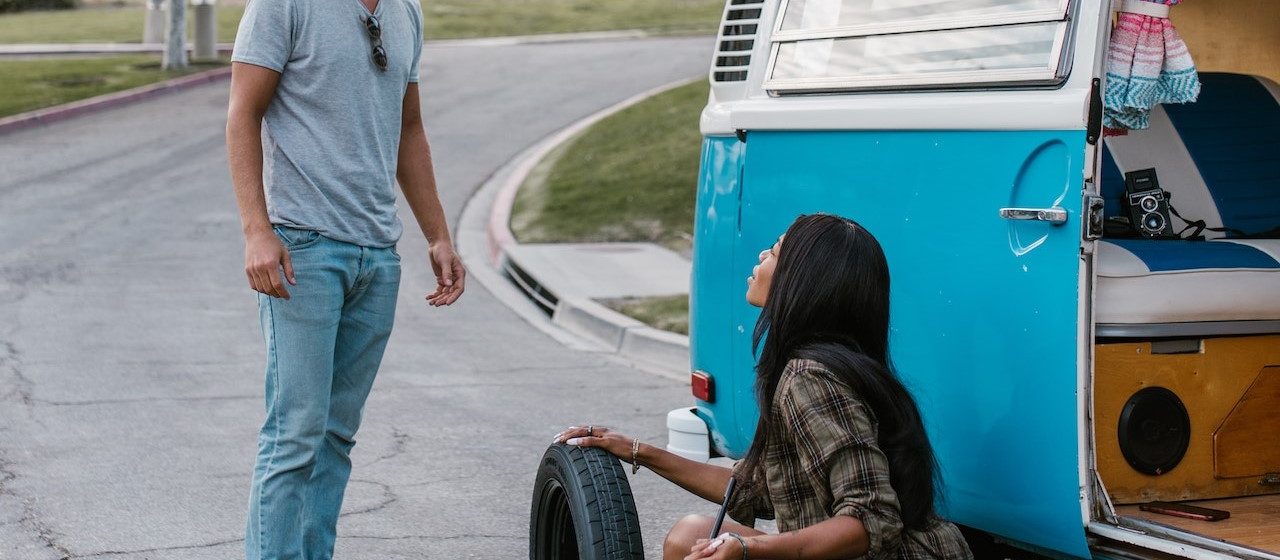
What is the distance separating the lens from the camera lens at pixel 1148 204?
4422 millimetres

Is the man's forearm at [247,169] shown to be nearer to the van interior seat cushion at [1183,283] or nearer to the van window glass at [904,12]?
the van window glass at [904,12]

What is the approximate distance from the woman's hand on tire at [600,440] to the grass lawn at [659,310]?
18.5 feet

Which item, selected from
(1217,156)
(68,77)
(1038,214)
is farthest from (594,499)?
(68,77)

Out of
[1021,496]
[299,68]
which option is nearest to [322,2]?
[299,68]

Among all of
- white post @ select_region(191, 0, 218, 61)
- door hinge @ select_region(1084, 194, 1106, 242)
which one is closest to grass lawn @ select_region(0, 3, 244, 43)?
white post @ select_region(191, 0, 218, 61)

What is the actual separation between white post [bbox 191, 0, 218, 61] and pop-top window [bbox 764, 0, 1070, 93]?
71.9ft

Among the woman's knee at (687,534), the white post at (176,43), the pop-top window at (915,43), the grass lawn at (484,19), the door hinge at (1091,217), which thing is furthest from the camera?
the grass lawn at (484,19)

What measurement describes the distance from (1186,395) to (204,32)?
23.1 metres

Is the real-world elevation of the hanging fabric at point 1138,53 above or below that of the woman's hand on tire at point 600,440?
above

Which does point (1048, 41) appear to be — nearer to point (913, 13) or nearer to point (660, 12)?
point (913, 13)

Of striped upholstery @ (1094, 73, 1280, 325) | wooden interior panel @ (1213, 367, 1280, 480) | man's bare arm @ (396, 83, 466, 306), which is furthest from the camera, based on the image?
striped upholstery @ (1094, 73, 1280, 325)

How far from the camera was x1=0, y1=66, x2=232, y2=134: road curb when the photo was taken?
712 inches

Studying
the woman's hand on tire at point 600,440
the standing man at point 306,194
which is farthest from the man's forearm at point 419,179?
the woman's hand on tire at point 600,440

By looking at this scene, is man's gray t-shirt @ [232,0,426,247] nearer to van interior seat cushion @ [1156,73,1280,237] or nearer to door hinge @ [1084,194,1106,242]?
door hinge @ [1084,194,1106,242]
